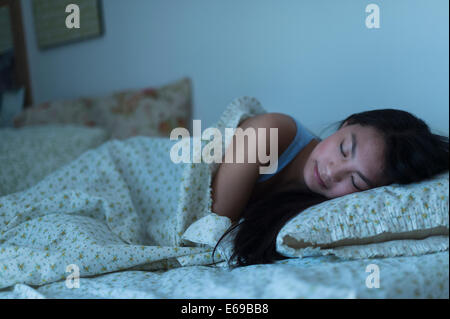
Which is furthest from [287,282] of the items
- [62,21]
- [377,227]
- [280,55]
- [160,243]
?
[62,21]

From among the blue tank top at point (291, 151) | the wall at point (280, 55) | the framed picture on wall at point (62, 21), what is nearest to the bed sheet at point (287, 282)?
the blue tank top at point (291, 151)

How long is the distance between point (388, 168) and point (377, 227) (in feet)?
0.48

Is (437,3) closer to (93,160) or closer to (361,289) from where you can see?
(361,289)

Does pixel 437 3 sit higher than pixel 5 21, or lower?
lower

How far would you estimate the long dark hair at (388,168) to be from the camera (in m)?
0.87

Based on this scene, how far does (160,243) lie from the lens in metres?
1.10

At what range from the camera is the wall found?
1205 millimetres

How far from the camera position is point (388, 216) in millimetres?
814

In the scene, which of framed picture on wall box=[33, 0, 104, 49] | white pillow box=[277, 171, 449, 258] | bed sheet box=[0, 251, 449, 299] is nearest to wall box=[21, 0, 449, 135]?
framed picture on wall box=[33, 0, 104, 49]

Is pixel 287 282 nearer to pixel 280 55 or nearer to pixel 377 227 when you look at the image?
pixel 377 227

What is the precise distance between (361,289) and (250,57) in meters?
1.09

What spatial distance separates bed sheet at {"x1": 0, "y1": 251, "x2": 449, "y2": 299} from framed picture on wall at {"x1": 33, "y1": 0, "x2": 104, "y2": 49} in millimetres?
1540

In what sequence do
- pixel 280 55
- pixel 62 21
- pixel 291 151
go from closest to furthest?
pixel 291 151 < pixel 280 55 < pixel 62 21

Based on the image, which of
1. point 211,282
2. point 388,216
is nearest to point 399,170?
point 388,216
